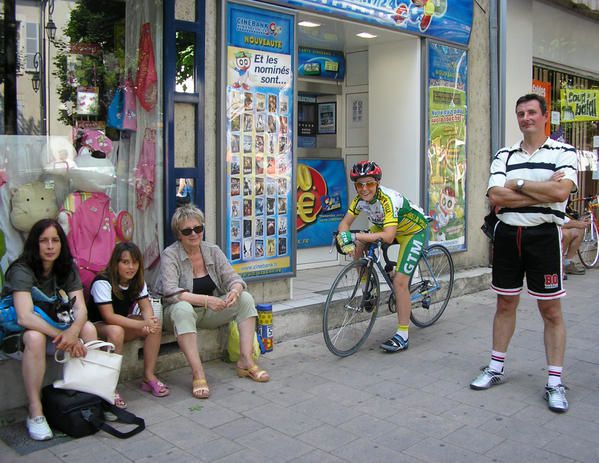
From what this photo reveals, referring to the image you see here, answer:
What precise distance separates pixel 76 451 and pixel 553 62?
990cm

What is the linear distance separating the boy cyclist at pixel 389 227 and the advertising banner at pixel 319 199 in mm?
2538

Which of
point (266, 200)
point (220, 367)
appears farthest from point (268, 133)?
point (220, 367)

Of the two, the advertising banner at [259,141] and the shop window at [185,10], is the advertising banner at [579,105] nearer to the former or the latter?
the advertising banner at [259,141]

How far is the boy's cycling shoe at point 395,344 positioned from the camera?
225 inches

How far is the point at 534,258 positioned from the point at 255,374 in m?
2.14

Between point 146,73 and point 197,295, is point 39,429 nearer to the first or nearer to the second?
point 197,295

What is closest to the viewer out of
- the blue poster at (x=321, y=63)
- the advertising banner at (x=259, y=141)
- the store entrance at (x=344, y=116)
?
the advertising banner at (x=259, y=141)

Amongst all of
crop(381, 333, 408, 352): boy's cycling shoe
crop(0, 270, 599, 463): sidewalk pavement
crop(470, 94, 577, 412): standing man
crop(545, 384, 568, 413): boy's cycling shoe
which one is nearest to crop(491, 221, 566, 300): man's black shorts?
crop(470, 94, 577, 412): standing man

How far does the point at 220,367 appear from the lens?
534 centimetres

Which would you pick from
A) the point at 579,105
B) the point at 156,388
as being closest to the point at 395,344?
the point at 156,388

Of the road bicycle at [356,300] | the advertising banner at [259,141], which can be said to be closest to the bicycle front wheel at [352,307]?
the road bicycle at [356,300]

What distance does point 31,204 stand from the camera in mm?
4895

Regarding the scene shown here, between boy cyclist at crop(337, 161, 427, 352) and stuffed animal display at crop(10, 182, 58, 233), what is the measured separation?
7.28 feet

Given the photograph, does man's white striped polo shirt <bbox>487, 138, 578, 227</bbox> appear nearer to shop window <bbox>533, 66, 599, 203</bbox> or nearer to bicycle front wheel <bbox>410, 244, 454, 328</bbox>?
bicycle front wheel <bbox>410, 244, 454, 328</bbox>
